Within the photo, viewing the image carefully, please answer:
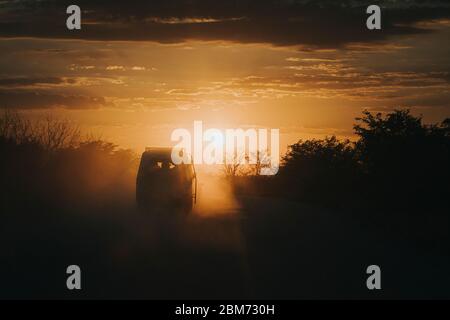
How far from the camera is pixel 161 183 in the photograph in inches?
1112

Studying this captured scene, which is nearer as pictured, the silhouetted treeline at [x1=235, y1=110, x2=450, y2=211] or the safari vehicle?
the safari vehicle

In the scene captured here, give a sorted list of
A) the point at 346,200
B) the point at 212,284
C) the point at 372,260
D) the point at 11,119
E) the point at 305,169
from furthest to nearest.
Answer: the point at 305,169 < the point at 11,119 < the point at 346,200 < the point at 372,260 < the point at 212,284

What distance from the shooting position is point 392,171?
37.6 metres

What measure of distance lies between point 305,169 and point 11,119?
77.1ft

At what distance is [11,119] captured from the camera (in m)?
55.0

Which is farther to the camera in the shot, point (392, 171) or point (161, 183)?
point (392, 171)

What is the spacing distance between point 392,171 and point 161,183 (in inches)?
503

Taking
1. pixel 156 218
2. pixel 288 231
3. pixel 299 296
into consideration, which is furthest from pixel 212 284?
pixel 156 218

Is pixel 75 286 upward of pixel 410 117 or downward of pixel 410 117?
downward

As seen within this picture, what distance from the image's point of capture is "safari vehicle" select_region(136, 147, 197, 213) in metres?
28.1

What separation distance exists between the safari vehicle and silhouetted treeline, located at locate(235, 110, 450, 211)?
7901mm

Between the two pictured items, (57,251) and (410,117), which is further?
(410,117)

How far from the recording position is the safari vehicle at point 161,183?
28109mm
